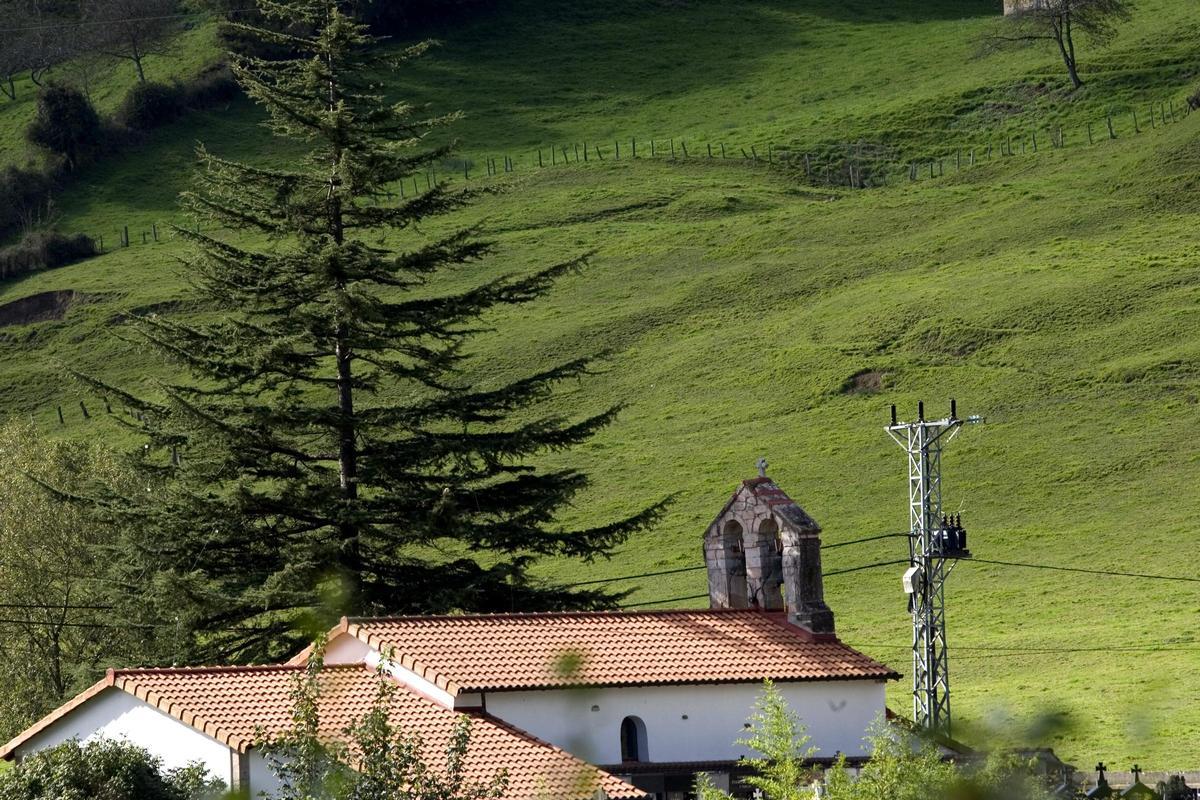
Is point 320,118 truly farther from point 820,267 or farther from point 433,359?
point 820,267

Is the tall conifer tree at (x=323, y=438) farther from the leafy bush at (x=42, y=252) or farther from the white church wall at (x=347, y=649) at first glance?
the leafy bush at (x=42, y=252)

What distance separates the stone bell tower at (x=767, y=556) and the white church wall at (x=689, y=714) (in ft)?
5.64

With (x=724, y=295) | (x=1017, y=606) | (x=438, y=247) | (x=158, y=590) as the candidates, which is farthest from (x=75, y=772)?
(x=724, y=295)

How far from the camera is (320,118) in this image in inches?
1759

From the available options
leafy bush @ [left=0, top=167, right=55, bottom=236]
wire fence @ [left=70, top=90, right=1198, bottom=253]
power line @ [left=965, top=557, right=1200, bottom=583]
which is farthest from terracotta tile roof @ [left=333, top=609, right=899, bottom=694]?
leafy bush @ [left=0, top=167, right=55, bottom=236]

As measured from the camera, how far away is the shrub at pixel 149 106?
450 ft

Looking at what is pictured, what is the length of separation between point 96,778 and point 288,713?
5.48 meters

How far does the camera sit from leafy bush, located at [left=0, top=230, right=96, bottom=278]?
117938 millimetres

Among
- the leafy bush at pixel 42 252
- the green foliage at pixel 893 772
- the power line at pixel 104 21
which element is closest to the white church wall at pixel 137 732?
the green foliage at pixel 893 772

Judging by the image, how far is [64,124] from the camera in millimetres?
132500

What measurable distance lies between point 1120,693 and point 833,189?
75839 millimetres

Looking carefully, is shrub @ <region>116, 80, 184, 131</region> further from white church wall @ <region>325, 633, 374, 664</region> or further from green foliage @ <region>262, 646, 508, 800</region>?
green foliage @ <region>262, 646, 508, 800</region>

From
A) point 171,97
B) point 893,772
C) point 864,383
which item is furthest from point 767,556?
point 171,97

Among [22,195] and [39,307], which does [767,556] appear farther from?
[22,195]
